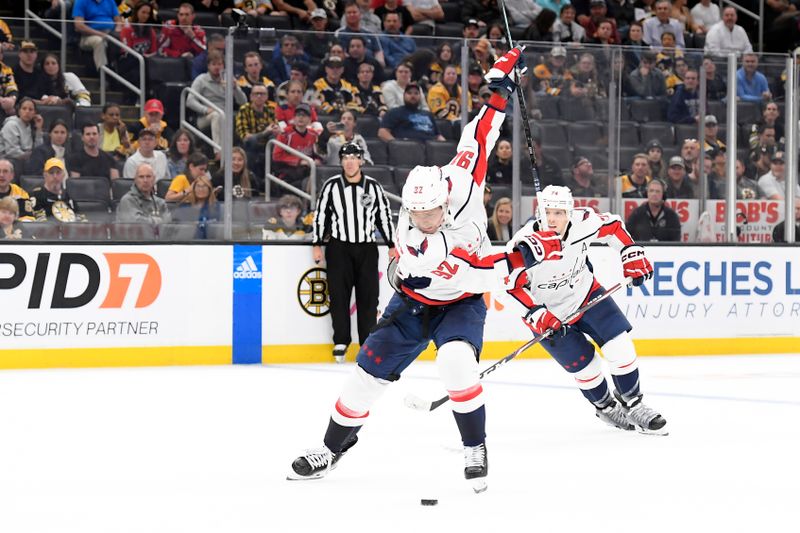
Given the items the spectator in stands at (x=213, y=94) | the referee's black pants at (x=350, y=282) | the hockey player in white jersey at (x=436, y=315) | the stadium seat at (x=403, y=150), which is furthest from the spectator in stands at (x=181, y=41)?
the hockey player in white jersey at (x=436, y=315)

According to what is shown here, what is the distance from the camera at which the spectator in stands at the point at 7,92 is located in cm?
752

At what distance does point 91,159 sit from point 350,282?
184cm

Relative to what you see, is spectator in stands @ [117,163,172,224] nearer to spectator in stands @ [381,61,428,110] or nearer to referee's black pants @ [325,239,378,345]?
referee's black pants @ [325,239,378,345]

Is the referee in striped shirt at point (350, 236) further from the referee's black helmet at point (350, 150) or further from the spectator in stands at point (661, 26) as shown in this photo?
the spectator in stands at point (661, 26)

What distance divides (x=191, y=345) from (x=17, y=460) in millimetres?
3332

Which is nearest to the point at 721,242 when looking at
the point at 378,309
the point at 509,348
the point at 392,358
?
the point at 509,348

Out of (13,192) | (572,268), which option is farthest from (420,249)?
(13,192)

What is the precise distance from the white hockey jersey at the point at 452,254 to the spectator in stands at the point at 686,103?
4686 mm

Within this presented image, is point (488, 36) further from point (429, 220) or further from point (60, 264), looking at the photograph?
point (429, 220)

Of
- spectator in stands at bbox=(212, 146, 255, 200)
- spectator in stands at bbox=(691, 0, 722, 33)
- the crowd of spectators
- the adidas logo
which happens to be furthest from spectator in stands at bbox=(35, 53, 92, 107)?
spectator in stands at bbox=(691, 0, 722, 33)

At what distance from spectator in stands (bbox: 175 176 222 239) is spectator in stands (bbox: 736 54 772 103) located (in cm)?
389

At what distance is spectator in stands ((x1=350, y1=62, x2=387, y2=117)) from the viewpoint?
27.1 ft

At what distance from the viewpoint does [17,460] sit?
455cm

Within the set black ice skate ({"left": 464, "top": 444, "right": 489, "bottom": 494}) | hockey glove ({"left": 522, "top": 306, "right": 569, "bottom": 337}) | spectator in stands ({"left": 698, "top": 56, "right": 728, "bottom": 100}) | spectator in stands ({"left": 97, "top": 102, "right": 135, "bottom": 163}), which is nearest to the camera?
black ice skate ({"left": 464, "top": 444, "right": 489, "bottom": 494})
